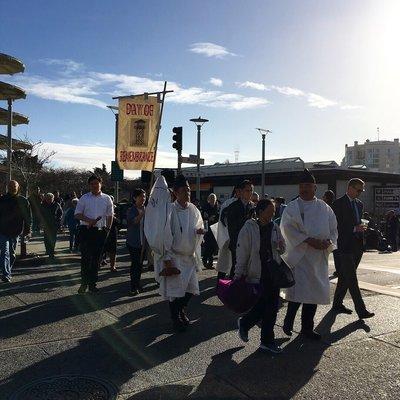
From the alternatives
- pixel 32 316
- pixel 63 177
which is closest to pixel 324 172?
pixel 32 316

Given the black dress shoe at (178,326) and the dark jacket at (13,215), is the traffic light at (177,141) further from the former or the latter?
the black dress shoe at (178,326)

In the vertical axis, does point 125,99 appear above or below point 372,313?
above

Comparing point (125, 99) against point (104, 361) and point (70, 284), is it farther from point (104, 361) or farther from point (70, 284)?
point (104, 361)

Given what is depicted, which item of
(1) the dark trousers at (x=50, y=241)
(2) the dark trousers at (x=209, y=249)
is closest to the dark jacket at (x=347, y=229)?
(2) the dark trousers at (x=209, y=249)

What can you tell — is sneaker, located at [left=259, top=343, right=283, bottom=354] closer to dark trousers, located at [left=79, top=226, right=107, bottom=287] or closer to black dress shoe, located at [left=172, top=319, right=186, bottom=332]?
black dress shoe, located at [left=172, top=319, right=186, bottom=332]

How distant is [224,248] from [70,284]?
3108 millimetres

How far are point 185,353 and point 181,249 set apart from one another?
123 cm

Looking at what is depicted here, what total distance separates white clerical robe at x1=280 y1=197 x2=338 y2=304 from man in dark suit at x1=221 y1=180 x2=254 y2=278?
1.78 meters

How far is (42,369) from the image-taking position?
4586 millimetres

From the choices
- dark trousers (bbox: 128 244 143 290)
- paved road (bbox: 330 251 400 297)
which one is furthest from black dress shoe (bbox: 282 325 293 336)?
paved road (bbox: 330 251 400 297)

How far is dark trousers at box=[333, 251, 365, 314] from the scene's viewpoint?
6.61 meters

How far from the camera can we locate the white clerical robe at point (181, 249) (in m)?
5.76

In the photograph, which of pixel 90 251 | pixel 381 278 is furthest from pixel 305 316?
pixel 381 278

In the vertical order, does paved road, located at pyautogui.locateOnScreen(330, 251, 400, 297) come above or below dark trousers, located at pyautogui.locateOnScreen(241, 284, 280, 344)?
below
